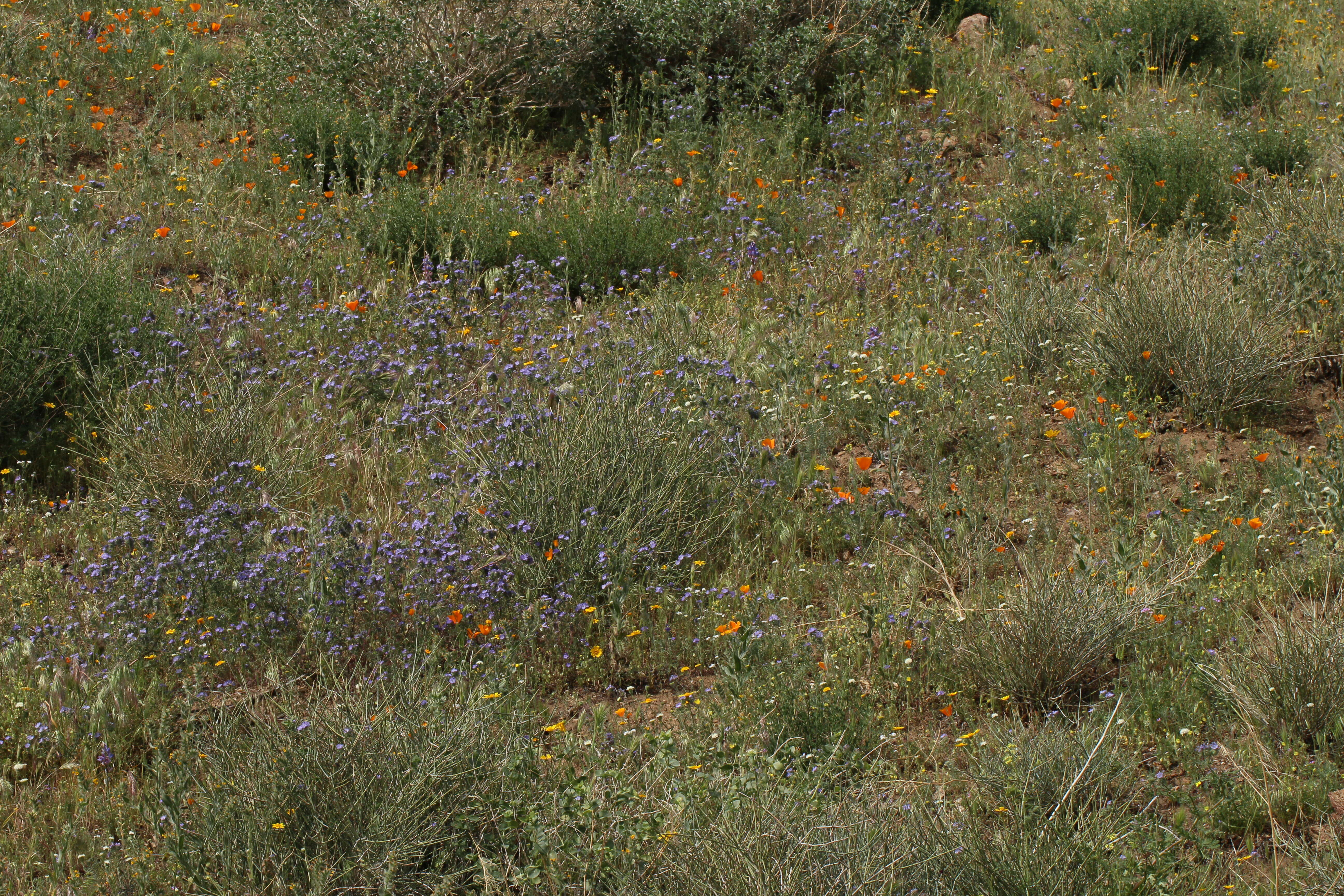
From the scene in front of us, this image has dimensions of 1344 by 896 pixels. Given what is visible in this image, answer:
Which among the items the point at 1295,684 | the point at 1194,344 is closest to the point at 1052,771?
the point at 1295,684

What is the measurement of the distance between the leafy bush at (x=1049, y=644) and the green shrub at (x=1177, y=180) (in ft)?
10.8

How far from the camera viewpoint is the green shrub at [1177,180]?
607 cm

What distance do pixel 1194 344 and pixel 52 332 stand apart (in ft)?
14.9

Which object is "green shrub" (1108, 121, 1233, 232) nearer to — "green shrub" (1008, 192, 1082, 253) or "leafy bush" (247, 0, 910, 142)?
"green shrub" (1008, 192, 1082, 253)

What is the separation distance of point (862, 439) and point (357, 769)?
2.60 meters

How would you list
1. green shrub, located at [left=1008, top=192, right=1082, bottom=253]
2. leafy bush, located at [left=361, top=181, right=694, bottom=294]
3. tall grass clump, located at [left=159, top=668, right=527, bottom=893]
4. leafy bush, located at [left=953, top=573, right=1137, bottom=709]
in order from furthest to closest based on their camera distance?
1. green shrub, located at [left=1008, top=192, right=1082, bottom=253]
2. leafy bush, located at [left=361, top=181, right=694, bottom=294]
3. leafy bush, located at [left=953, top=573, right=1137, bottom=709]
4. tall grass clump, located at [left=159, top=668, right=527, bottom=893]

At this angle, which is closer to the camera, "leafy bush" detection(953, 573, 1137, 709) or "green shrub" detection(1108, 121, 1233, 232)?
"leafy bush" detection(953, 573, 1137, 709)

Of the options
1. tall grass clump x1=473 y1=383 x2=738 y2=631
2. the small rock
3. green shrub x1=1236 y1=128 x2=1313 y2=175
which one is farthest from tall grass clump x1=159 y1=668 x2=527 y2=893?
the small rock

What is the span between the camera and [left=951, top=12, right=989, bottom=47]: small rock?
27.0 ft

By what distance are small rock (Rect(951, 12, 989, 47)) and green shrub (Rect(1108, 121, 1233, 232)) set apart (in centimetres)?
227

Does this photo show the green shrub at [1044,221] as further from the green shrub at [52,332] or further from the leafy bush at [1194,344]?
the green shrub at [52,332]

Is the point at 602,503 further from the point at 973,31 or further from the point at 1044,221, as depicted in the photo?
the point at 973,31

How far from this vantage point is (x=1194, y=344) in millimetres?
4590

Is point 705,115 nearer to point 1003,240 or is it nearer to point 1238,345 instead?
point 1003,240
